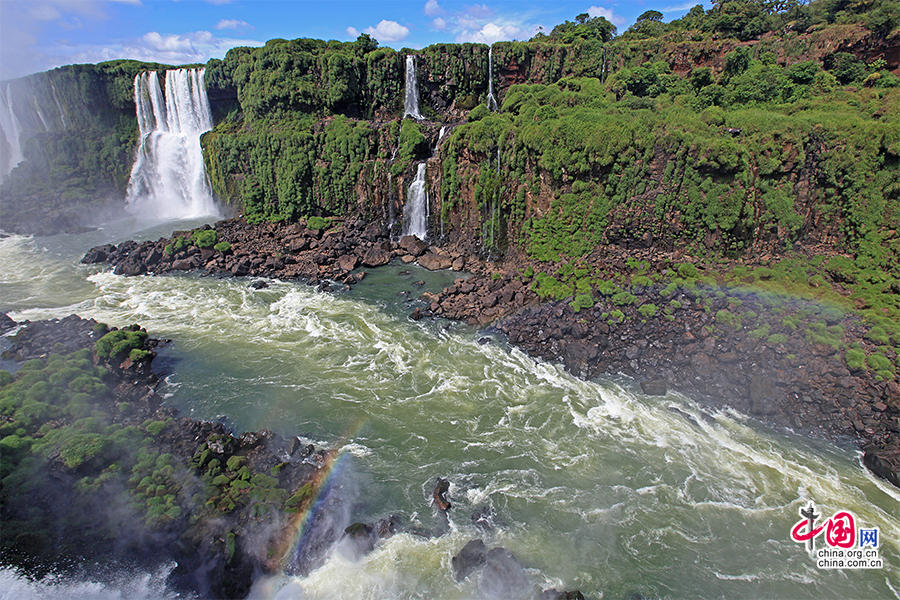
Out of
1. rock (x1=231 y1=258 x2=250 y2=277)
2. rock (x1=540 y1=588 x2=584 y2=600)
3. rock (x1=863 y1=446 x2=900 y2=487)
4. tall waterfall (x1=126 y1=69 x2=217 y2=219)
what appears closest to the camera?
rock (x1=540 y1=588 x2=584 y2=600)

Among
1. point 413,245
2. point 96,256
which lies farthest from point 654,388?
point 96,256

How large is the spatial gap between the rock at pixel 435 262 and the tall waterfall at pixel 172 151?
24501 mm

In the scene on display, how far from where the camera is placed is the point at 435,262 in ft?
106

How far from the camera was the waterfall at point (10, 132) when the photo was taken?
5272 centimetres

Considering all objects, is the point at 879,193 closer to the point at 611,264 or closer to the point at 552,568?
the point at 611,264

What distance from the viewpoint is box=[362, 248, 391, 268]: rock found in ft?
108

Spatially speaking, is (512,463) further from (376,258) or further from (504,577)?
(376,258)

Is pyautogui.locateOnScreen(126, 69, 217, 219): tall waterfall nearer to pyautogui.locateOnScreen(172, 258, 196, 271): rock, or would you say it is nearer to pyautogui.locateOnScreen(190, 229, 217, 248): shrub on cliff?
pyautogui.locateOnScreen(190, 229, 217, 248): shrub on cliff

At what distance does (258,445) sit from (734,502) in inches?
586

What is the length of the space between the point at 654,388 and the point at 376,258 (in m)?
19.9

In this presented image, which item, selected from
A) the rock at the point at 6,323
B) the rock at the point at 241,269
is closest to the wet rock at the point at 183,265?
the rock at the point at 241,269

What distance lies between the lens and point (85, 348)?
65.9 ft

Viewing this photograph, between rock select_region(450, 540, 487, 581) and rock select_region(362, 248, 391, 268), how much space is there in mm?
22504

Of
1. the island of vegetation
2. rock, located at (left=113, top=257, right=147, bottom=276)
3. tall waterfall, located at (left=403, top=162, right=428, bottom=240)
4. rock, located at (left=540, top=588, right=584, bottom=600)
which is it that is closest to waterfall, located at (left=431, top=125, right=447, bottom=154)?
the island of vegetation
